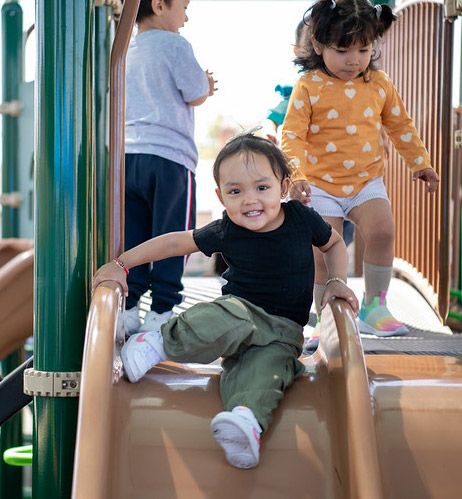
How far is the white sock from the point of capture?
1.60 metres

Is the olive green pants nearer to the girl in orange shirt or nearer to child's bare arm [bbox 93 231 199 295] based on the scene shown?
child's bare arm [bbox 93 231 199 295]

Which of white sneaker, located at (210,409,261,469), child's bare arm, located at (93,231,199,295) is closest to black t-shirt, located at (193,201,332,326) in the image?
child's bare arm, located at (93,231,199,295)

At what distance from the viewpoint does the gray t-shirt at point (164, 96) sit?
8.71ft

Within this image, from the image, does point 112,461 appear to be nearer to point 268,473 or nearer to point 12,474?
point 268,473

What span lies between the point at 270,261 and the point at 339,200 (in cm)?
85

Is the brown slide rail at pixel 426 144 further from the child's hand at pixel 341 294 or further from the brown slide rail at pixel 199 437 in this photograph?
the brown slide rail at pixel 199 437

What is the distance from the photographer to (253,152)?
6.22ft

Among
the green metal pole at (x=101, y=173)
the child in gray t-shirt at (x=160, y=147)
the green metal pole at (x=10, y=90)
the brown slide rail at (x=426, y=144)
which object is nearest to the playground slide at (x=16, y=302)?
the child in gray t-shirt at (x=160, y=147)

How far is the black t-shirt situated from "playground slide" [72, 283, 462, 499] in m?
0.17

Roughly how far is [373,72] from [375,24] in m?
0.24

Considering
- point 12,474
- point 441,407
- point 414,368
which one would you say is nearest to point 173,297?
point 414,368

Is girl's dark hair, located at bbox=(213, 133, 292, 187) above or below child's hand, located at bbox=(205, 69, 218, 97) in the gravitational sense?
below

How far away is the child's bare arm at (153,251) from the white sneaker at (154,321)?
591 mm

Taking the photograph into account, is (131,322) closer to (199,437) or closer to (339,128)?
(199,437)
